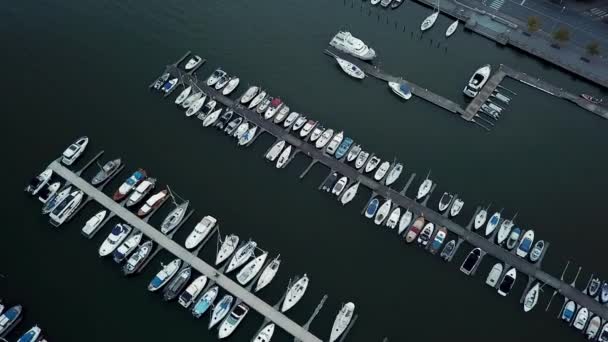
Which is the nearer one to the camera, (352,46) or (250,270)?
(250,270)

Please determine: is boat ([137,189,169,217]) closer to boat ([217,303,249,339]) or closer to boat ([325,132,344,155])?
boat ([217,303,249,339])

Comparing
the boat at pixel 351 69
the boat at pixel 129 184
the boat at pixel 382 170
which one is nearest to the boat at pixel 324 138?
the boat at pixel 382 170

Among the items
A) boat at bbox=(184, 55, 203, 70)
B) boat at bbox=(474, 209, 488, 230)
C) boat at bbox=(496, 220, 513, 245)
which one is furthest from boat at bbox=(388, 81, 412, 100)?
boat at bbox=(184, 55, 203, 70)

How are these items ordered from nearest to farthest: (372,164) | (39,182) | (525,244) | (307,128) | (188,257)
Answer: (188,257) → (525,244) → (39,182) → (372,164) → (307,128)

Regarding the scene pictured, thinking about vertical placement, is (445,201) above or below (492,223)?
below

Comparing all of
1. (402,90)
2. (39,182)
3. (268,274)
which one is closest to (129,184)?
(39,182)

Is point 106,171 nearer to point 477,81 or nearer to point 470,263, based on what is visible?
point 470,263

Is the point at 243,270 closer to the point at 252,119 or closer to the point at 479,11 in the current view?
the point at 252,119

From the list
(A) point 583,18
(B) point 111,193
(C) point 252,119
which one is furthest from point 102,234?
(A) point 583,18
